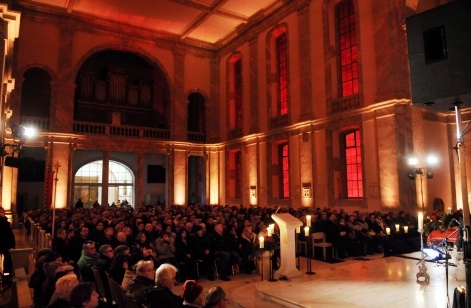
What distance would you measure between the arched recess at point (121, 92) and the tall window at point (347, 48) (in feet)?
38.1

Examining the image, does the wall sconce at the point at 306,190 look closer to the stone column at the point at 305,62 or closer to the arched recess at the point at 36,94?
the stone column at the point at 305,62

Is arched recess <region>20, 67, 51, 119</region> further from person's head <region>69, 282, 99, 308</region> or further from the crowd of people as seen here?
person's head <region>69, 282, 99, 308</region>

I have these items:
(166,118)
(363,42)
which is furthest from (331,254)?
(166,118)

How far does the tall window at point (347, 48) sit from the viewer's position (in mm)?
16078

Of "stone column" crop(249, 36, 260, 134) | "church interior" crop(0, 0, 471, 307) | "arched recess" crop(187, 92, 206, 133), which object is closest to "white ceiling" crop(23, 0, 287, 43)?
"church interior" crop(0, 0, 471, 307)

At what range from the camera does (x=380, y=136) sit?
1414 cm

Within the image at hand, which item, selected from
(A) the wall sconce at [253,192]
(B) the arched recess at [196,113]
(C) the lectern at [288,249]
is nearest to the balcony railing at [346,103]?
(A) the wall sconce at [253,192]

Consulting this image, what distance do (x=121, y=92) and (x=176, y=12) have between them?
6738 millimetres

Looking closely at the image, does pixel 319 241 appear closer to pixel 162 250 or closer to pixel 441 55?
pixel 162 250

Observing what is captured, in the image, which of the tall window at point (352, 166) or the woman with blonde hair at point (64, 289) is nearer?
the woman with blonde hair at point (64, 289)

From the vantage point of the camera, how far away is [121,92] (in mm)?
24469

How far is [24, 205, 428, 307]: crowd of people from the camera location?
14.0ft

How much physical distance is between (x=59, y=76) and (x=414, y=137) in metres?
18.1

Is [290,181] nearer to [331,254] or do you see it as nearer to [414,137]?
[414,137]
